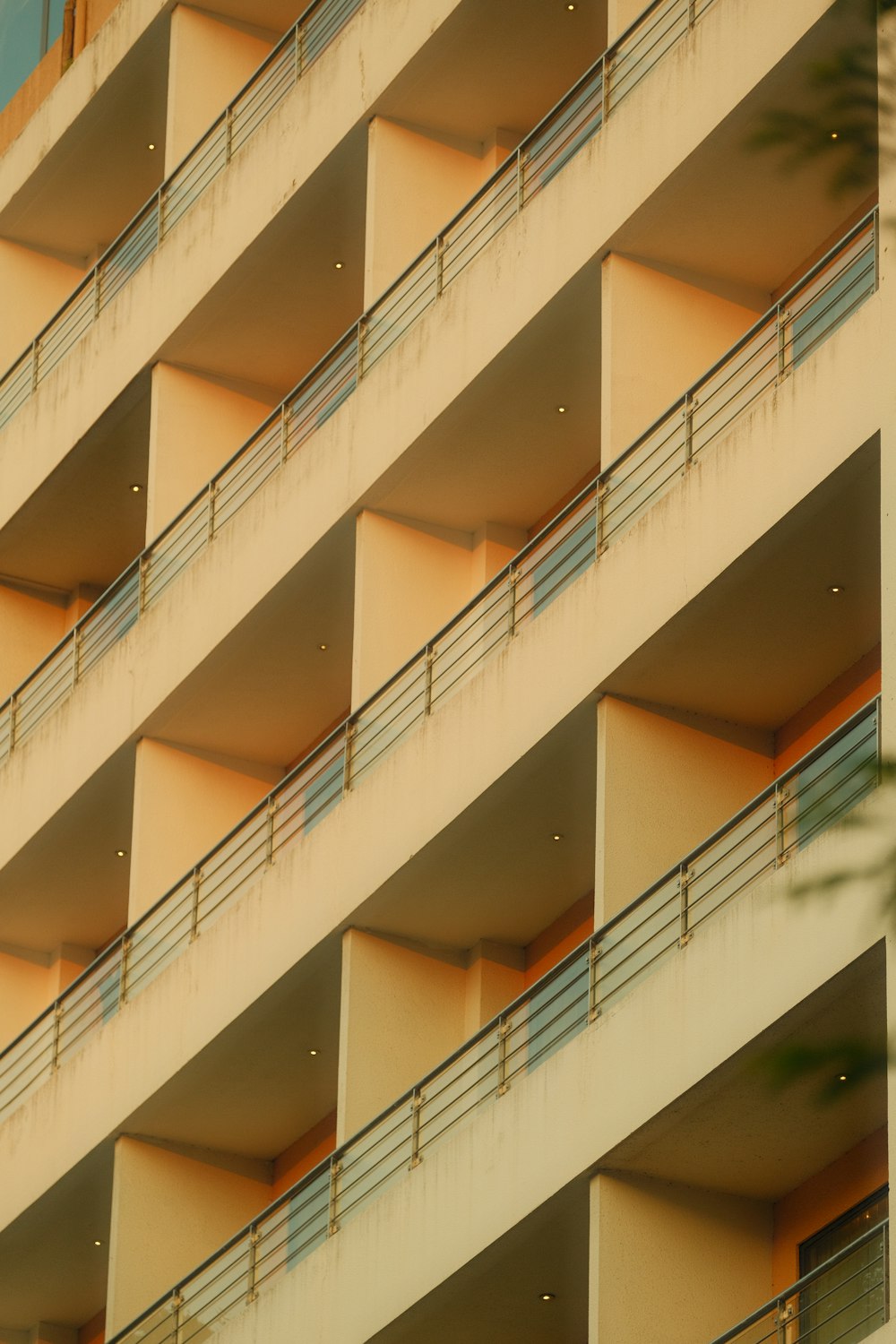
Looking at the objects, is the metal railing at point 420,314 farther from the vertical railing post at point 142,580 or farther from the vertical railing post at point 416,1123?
the vertical railing post at point 416,1123

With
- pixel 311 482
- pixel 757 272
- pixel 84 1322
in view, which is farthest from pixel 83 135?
pixel 84 1322

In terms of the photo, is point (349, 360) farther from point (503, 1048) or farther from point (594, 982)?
point (594, 982)

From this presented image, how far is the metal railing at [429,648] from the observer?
18297 mm

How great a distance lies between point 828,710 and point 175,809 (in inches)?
304

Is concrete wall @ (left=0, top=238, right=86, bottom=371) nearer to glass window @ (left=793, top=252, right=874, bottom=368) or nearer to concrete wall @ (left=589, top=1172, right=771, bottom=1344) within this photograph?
glass window @ (left=793, top=252, right=874, bottom=368)

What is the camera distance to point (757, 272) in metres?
21.1

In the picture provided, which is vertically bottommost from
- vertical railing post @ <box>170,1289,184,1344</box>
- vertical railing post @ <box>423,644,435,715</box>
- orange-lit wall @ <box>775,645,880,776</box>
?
vertical railing post @ <box>170,1289,184,1344</box>

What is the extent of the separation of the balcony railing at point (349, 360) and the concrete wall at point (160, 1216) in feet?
16.9

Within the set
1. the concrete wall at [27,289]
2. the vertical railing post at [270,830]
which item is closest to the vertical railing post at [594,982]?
the vertical railing post at [270,830]

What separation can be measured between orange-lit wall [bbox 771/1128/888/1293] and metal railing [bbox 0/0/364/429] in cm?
1260

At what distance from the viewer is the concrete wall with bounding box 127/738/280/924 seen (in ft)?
80.1

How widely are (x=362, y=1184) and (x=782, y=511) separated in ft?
20.3

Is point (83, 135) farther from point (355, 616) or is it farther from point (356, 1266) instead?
point (356, 1266)

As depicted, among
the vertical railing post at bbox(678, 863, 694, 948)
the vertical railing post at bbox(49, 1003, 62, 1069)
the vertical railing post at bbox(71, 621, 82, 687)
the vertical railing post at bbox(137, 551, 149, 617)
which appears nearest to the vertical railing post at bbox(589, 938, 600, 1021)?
the vertical railing post at bbox(678, 863, 694, 948)
